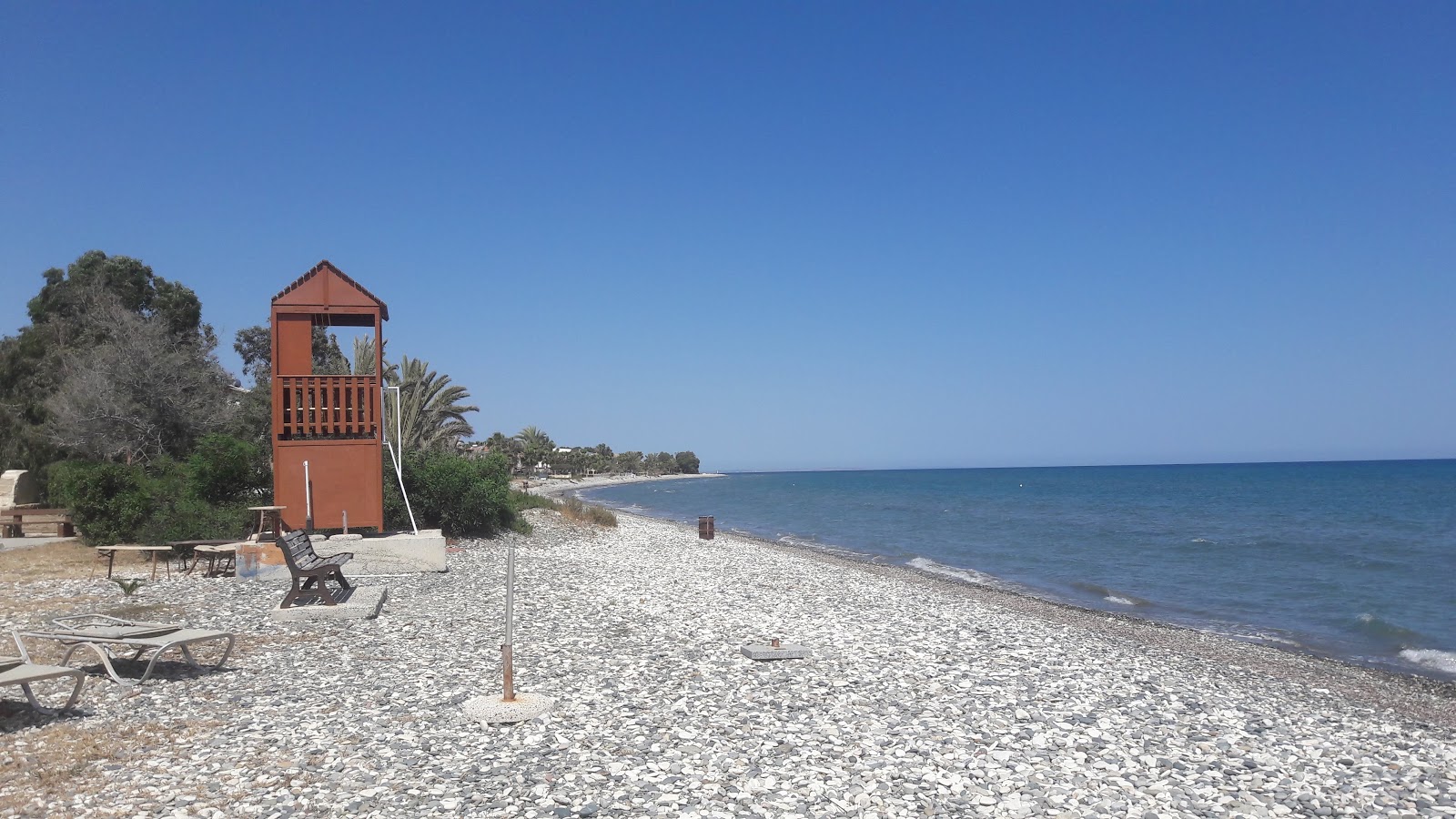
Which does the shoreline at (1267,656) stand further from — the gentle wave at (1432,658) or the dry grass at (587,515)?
the dry grass at (587,515)

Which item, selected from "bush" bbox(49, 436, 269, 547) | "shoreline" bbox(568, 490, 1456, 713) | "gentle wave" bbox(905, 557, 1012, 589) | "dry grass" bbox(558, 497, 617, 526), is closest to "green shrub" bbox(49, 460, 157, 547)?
"bush" bbox(49, 436, 269, 547)

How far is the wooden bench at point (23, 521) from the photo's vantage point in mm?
21594

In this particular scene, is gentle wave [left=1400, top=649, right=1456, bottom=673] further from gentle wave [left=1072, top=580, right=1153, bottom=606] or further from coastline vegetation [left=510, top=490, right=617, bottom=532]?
coastline vegetation [left=510, top=490, right=617, bottom=532]

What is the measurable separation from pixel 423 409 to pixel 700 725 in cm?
2378

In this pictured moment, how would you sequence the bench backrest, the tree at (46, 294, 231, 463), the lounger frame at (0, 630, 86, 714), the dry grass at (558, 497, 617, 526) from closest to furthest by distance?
1. the lounger frame at (0, 630, 86, 714)
2. the bench backrest
3. the tree at (46, 294, 231, 463)
4. the dry grass at (558, 497, 617, 526)

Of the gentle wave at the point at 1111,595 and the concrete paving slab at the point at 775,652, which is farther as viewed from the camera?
the gentle wave at the point at 1111,595

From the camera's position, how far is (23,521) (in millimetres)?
22156

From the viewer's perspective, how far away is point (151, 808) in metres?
5.57

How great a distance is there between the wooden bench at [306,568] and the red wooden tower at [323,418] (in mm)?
4242

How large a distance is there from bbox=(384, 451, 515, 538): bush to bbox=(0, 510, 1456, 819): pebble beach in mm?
7279

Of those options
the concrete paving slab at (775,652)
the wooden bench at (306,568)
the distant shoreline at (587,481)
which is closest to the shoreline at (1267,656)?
the concrete paving slab at (775,652)

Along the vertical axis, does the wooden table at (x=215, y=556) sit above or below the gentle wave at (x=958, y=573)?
above

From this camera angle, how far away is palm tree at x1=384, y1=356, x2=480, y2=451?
2533cm

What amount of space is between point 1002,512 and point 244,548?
51.1 m
